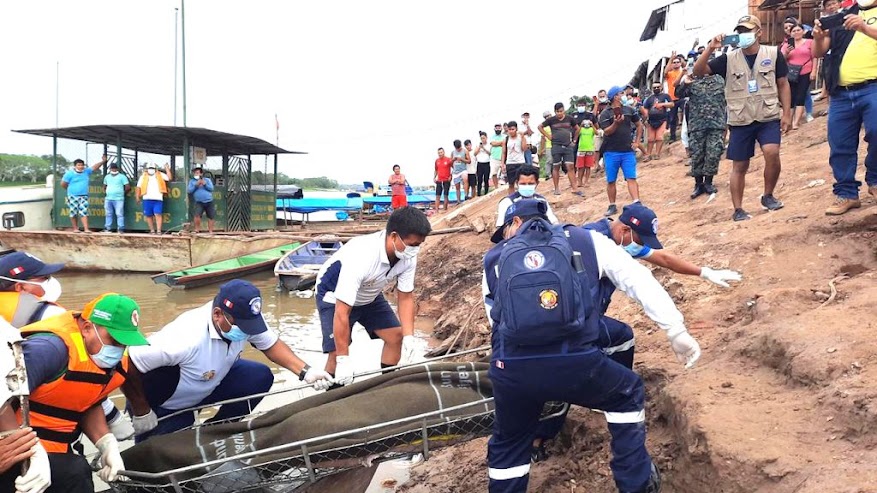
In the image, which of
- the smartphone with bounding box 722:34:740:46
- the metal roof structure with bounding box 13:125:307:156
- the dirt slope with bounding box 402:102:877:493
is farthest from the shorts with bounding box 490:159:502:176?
the smartphone with bounding box 722:34:740:46

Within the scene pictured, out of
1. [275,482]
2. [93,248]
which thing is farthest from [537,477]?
[93,248]

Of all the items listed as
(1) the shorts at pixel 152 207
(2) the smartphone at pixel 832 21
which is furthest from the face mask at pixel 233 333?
(1) the shorts at pixel 152 207

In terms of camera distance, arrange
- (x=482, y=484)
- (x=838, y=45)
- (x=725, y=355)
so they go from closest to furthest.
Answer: (x=725, y=355), (x=482, y=484), (x=838, y=45)

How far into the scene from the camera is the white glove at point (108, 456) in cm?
318

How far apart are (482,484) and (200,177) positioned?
14.2 meters

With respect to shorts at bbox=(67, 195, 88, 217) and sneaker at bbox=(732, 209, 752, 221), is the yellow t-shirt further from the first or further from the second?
shorts at bbox=(67, 195, 88, 217)

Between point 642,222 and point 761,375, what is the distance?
3.40 feet

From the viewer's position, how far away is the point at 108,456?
321 cm

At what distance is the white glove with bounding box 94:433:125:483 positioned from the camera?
10.4ft

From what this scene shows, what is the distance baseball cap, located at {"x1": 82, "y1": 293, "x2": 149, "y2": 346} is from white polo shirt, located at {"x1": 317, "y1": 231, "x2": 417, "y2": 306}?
1.51 meters

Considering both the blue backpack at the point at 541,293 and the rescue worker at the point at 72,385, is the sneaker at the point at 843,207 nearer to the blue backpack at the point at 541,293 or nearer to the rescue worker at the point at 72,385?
the blue backpack at the point at 541,293

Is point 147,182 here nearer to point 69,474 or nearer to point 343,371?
point 343,371

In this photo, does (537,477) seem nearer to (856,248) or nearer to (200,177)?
(856,248)

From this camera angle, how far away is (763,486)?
101 inches
